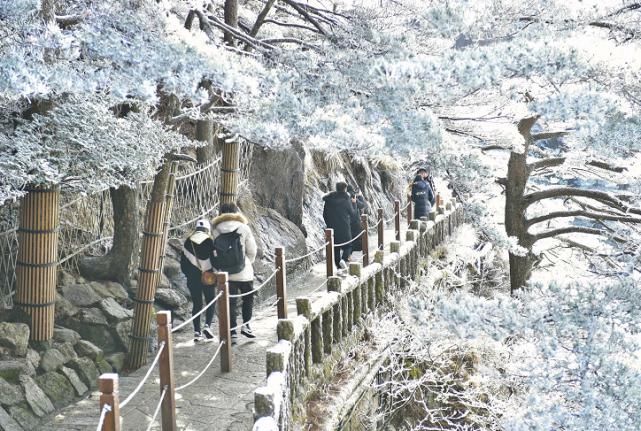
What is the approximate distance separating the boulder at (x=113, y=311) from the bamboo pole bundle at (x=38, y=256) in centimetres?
148

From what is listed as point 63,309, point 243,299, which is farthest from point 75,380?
point 243,299

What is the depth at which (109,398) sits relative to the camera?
3.89 metres

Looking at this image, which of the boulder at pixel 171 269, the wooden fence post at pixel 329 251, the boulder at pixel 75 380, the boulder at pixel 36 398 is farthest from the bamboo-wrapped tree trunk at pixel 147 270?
the wooden fence post at pixel 329 251

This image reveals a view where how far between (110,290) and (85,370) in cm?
200

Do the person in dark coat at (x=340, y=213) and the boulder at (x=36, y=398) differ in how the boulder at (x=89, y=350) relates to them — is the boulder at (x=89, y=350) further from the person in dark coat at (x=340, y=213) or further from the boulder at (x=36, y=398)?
the person in dark coat at (x=340, y=213)

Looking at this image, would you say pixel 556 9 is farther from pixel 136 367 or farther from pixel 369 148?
pixel 136 367

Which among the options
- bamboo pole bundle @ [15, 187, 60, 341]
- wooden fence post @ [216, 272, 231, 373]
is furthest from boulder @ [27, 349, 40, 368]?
wooden fence post @ [216, 272, 231, 373]

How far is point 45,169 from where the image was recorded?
6.43 meters

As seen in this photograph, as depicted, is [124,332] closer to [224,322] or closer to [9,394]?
[224,322]

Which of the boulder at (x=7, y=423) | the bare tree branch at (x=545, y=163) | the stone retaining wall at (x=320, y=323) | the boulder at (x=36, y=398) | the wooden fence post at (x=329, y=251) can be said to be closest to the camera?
the stone retaining wall at (x=320, y=323)

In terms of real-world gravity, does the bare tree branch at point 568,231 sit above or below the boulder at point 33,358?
above

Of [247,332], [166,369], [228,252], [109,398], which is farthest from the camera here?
[247,332]

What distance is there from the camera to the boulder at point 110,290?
948 cm

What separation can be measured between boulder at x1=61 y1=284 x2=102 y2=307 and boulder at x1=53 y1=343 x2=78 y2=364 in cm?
119
